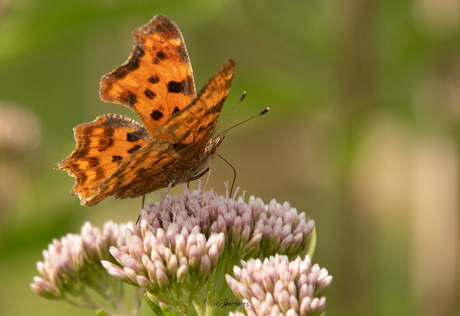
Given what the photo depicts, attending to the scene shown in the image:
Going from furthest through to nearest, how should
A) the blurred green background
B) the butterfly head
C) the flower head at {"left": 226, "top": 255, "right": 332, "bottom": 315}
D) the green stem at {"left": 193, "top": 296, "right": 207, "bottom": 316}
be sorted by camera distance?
the blurred green background → the butterfly head → the green stem at {"left": 193, "top": 296, "right": 207, "bottom": 316} → the flower head at {"left": 226, "top": 255, "right": 332, "bottom": 315}

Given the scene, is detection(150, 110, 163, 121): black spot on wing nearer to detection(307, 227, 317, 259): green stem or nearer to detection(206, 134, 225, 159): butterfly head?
detection(206, 134, 225, 159): butterfly head

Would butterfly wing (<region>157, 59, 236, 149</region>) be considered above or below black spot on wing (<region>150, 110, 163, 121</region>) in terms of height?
below

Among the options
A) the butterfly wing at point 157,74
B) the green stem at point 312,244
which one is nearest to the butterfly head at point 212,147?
the butterfly wing at point 157,74

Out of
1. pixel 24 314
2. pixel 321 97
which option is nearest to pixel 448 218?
pixel 321 97

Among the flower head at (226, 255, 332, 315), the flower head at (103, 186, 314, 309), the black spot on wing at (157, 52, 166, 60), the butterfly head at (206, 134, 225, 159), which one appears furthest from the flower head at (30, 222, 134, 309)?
the black spot on wing at (157, 52, 166, 60)

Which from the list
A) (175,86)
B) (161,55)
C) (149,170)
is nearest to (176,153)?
(149,170)

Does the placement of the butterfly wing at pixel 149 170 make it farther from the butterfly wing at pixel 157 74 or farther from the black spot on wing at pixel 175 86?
the black spot on wing at pixel 175 86

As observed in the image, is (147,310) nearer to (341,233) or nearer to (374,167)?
(341,233)
